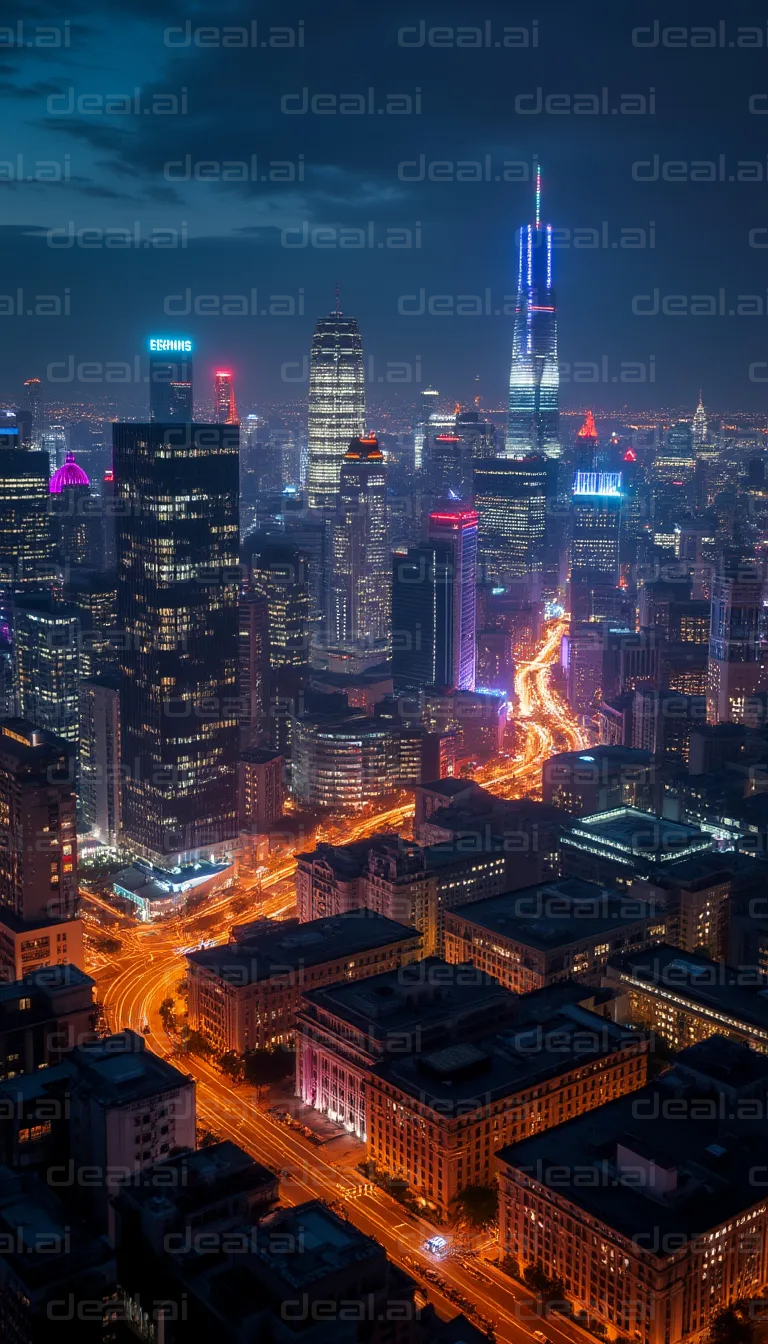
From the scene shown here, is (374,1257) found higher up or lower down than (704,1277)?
higher up

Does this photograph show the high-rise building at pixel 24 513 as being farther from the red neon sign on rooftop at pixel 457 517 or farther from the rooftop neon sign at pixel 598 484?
the rooftop neon sign at pixel 598 484

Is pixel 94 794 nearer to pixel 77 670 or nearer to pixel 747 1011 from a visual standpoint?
pixel 77 670

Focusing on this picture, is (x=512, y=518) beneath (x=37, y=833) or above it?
above

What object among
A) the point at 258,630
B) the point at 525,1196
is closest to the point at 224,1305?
the point at 525,1196

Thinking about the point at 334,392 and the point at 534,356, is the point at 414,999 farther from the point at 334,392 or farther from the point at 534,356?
the point at 534,356

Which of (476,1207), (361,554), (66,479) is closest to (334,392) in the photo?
(361,554)

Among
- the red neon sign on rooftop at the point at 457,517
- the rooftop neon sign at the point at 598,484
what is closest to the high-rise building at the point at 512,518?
the rooftop neon sign at the point at 598,484
